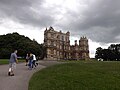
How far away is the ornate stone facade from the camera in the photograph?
15775cm

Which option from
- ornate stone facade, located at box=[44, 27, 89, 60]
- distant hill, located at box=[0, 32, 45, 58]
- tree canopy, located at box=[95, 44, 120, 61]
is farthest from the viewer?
ornate stone facade, located at box=[44, 27, 89, 60]

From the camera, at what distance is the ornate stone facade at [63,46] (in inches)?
6211

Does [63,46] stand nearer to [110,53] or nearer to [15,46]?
[110,53]

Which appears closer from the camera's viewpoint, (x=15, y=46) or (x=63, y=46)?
(x=15, y=46)

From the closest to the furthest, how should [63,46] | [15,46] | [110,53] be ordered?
[15,46], [110,53], [63,46]

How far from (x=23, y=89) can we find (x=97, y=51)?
152338 millimetres

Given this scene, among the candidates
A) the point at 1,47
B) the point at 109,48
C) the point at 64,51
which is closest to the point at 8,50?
the point at 1,47

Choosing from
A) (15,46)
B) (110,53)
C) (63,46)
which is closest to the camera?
(15,46)

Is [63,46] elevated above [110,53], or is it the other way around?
[63,46]

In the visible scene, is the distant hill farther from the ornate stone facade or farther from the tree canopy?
the tree canopy

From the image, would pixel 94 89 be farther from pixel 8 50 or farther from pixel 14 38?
pixel 14 38

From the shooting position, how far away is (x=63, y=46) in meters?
170

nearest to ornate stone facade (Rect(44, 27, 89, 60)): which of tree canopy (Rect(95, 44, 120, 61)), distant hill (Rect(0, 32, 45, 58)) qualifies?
tree canopy (Rect(95, 44, 120, 61))

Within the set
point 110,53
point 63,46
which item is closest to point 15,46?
point 63,46
